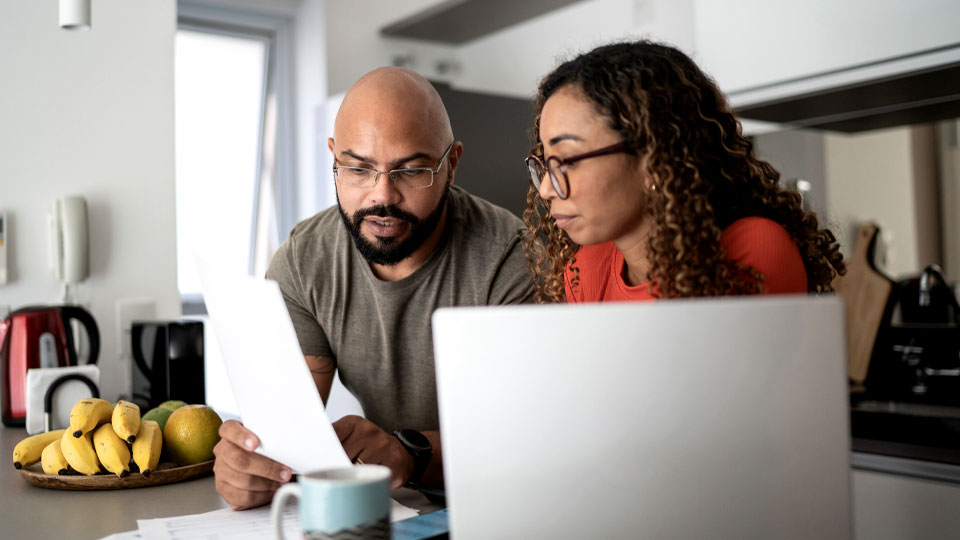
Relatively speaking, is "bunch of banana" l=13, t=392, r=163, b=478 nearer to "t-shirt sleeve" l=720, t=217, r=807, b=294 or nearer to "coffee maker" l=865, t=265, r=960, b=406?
"t-shirt sleeve" l=720, t=217, r=807, b=294

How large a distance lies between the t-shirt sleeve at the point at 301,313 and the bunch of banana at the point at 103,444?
0.46 metres

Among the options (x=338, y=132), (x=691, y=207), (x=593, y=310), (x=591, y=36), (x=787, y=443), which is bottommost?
(x=787, y=443)

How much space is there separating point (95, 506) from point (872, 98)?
7.00ft

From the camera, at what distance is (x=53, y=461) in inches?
46.0

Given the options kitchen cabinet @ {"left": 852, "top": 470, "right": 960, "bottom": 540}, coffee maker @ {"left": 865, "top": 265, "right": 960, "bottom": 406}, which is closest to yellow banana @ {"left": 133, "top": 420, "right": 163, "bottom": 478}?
kitchen cabinet @ {"left": 852, "top": 470, "right": 960, "bottom": 540}

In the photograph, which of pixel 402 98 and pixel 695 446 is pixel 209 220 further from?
pixel 695 446

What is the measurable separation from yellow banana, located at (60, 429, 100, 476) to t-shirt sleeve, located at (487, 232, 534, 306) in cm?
72

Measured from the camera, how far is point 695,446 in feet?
1.92

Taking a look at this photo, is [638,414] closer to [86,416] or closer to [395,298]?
[86,416]

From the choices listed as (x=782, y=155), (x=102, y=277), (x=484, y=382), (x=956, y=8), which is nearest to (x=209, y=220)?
(x=102, y=277)

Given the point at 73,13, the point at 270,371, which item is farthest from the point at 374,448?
the point at 73,13

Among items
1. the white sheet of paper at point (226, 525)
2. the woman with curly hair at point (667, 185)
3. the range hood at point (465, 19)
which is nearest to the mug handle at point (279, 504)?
the white sheet of paper at point (226, 525)

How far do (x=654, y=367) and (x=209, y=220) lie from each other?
142 inches

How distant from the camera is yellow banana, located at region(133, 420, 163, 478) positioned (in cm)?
115
